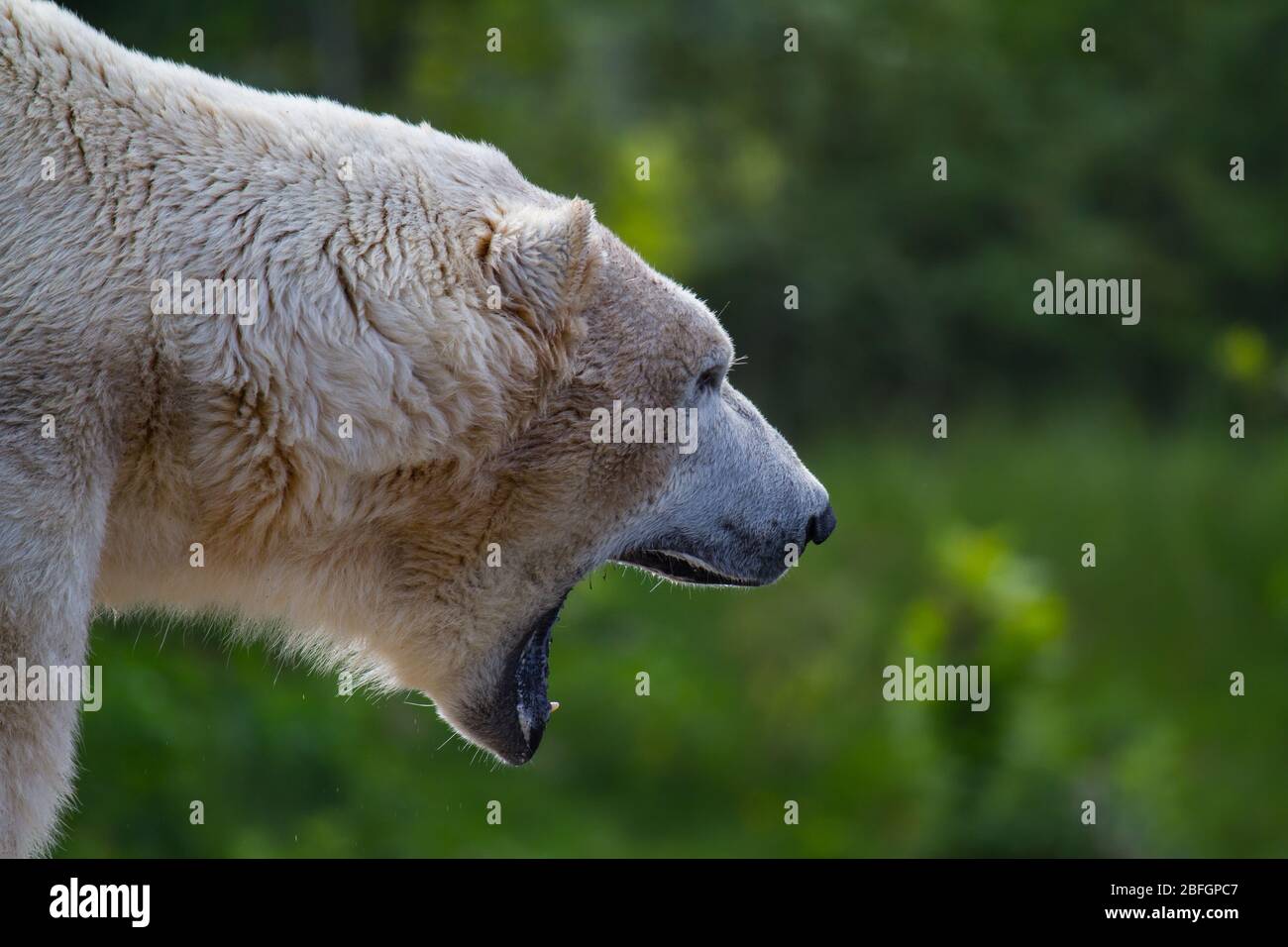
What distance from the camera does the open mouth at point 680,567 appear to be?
3.39m

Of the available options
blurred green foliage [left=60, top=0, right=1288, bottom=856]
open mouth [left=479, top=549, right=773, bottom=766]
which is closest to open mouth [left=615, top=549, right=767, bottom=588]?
open mouth [left=479, top=549, right=773, bottom=766]

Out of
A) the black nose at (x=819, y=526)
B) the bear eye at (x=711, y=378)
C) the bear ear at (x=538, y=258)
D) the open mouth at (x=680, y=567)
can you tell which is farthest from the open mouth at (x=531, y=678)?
the bear ear at (x=538, y=258)

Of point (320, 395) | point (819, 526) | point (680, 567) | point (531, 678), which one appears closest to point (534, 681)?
point (531, 678)

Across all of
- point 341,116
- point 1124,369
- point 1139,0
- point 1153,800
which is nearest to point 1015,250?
point 1124,369

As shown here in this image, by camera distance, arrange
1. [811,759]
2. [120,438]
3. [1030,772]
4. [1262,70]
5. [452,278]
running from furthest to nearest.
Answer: [1262,70] < [811,759] < [1030,772] < [452,278] < [120,438]

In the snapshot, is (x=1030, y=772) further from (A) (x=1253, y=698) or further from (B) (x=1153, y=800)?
(A) (x=1253, y=698)

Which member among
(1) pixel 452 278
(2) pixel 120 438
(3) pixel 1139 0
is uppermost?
(3) pixel 1139 0

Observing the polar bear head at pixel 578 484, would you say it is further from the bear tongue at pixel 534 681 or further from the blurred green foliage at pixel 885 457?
the blurred green foliage at pixel 885 457

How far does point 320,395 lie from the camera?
8.71 ft

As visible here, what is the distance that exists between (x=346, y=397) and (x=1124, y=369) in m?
16.2

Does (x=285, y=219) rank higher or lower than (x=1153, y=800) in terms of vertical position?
higher

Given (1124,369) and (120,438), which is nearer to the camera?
(120,438)

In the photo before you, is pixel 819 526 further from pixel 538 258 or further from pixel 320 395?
pixel 320 395

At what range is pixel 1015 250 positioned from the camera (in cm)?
1739
